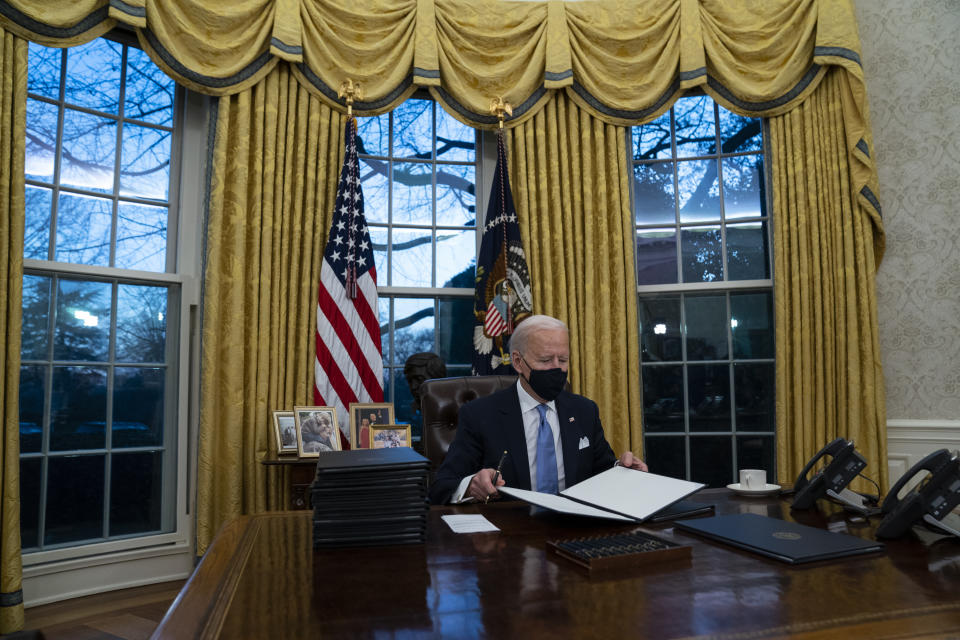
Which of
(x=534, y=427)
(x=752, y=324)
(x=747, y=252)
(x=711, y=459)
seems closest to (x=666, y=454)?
(x=711, y=459)

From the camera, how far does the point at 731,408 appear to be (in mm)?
3857

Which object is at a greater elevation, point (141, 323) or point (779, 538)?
point (141, 323)

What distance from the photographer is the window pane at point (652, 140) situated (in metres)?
4.11

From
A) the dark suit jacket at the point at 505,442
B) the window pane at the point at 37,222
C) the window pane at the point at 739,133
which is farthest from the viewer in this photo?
the window pane at the point at 739,133

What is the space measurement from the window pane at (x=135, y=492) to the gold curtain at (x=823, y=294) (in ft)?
10.9

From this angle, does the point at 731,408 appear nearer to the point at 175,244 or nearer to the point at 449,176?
the point at 449,176

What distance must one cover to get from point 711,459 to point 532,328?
2336mm

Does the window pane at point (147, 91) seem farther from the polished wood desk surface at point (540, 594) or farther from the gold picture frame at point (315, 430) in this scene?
the polished wood desk surface at point (540, 594)

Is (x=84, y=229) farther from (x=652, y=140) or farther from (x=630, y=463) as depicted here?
(x=652, y=140)

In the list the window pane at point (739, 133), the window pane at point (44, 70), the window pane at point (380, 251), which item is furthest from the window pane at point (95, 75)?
the window pane at point (739, 133)

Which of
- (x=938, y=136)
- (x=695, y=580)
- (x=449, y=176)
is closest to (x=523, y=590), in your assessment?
(x=695, y=580)

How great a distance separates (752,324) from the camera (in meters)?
3.89

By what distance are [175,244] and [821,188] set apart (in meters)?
3.61

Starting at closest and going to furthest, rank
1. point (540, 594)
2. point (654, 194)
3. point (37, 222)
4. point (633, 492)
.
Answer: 1. point (540, 594)
2. point (633, 492)
3. point (37, 222)
4. point (654, 194)
